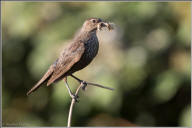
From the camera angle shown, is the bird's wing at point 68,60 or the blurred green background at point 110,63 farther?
the blurred green background at point 110,63

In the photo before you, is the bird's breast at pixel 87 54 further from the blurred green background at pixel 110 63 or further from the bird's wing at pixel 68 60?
the blurred green background at pixel 110 63

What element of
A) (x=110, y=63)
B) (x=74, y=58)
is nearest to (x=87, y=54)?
(x=74, y=58)

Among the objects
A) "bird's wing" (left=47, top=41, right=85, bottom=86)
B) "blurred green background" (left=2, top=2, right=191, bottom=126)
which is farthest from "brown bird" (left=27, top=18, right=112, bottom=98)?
"blurred green background" (left=2, top=2, right=191, bottom=126)

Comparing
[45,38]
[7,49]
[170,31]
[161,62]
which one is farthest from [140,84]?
[7,49]

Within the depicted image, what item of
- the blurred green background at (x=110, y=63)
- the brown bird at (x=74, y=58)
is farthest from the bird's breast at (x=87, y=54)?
the blurred green background at (x=110, y=63)

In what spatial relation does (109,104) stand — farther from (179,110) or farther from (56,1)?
(56,1)

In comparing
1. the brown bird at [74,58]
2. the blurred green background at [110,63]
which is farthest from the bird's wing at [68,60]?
the blurred green background at [110,63]
